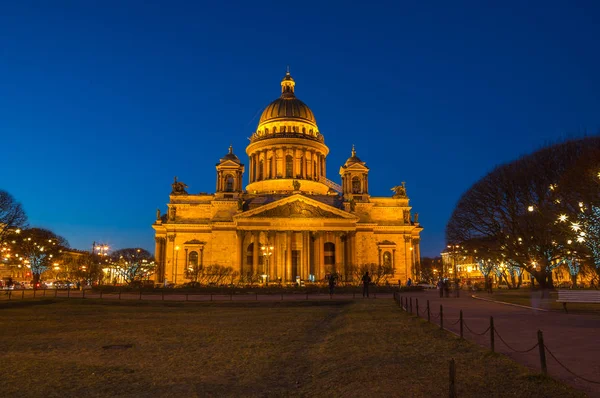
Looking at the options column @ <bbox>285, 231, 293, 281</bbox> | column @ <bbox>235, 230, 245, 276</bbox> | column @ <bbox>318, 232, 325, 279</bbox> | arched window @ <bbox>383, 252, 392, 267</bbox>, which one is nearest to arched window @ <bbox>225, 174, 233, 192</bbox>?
column @ <bbox>235, 230, 245, 276</bbox>

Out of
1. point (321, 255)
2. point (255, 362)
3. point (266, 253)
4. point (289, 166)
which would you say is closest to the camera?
point (255, 362)

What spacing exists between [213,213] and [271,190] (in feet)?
38.5

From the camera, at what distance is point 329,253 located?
2886 inches

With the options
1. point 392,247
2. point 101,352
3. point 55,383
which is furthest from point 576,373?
point 392,247

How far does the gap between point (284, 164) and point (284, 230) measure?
58.9ft

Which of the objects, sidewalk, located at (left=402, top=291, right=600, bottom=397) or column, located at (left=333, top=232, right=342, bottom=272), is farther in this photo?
column, located at (left=333, top=232, right=342, bottom=272)

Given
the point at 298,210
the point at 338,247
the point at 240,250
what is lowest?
the point at 240,250

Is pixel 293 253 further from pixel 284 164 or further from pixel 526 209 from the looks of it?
pixel 526 209

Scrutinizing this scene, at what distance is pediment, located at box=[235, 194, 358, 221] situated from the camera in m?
68.6

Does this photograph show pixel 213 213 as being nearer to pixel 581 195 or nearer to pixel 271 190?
pixel 271 190

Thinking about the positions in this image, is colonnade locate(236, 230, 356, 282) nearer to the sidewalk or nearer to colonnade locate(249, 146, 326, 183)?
colonnade locate(249, 146, 326, 183)

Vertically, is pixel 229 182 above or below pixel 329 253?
above

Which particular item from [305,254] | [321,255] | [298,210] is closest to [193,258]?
[305,254]

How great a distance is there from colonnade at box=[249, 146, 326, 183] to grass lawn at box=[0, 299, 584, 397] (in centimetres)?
6228
